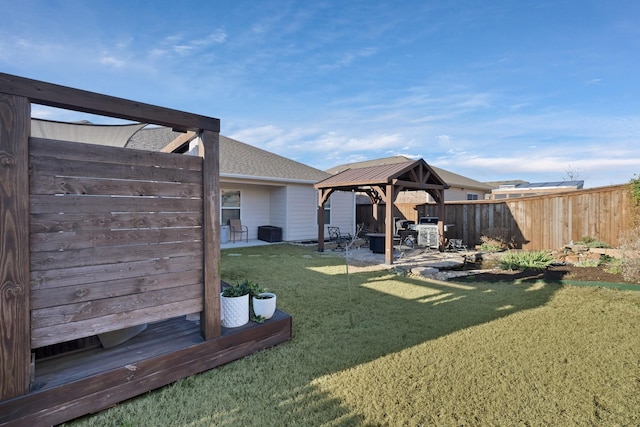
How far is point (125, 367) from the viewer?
7.23ft

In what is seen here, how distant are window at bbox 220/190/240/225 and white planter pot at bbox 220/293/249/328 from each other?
907cm

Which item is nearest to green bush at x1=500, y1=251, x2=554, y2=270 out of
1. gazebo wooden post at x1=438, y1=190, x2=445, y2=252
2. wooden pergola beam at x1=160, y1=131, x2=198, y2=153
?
gazebo wooden post at x1=438, y1=190, x2=445, y2=252

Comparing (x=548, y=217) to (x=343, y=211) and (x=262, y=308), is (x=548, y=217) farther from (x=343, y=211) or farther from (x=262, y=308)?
(x=262, y=308)

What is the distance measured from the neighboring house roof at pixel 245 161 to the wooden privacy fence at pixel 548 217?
5976 millimetres

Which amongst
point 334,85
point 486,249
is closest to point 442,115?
point 334,85

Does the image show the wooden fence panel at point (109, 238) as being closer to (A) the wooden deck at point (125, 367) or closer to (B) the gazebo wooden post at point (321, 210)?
(A) the wooden deck at point (125, 367)

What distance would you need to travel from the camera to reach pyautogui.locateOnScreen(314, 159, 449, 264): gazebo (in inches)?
305

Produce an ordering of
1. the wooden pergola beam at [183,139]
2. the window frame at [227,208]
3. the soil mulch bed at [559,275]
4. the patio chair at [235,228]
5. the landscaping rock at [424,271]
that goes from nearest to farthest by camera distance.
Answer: the wooden pergola beam at [183,139] → the soil mulch bed at [559,275] → the landscaping rock at [424,271] → the window frame at [227,208] → the patio chair at [235,228]

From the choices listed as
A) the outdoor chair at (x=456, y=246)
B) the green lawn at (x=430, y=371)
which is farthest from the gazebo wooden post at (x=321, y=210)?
the green lawn at (x=430, y=371)

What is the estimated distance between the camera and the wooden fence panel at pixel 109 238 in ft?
6.52

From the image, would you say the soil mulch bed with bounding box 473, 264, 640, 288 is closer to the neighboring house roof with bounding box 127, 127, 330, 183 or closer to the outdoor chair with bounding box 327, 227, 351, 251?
the outdoor chair with bounding box 327, 227, 351, 251

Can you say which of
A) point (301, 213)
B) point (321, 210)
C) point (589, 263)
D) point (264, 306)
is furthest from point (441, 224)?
point (264, 306)

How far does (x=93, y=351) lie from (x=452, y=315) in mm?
4234

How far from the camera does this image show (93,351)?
251cm
